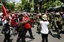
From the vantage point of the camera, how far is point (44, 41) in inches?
367

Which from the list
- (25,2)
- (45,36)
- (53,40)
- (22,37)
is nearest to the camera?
(45,36)

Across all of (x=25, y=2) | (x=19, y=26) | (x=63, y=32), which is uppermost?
(x=19, y=26)

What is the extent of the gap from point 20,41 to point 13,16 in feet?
13.1

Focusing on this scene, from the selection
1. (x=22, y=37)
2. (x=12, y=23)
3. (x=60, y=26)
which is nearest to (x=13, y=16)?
(x=12, y=23)

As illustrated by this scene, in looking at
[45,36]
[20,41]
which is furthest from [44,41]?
[20,41]

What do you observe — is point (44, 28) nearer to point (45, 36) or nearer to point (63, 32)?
point (45, 36)

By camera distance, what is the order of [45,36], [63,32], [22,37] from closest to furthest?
1. [45,36]
2. [22,37]
3. [63,32]

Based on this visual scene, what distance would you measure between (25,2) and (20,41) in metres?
75.1

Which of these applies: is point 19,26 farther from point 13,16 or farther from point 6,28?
point 13,16

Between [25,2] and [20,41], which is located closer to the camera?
[20,41]

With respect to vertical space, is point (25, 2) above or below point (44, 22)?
below

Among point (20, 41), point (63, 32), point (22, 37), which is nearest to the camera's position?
point (22, 37)

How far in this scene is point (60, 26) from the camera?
14719mm

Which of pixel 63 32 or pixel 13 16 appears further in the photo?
pixel 63 32
